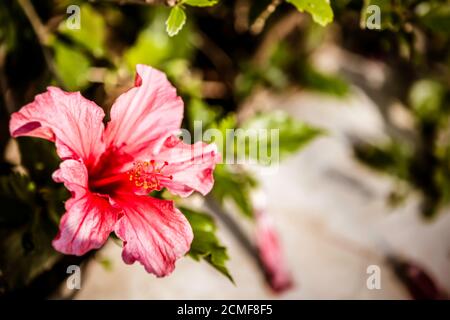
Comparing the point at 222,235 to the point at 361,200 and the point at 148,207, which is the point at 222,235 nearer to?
the point at 361,200

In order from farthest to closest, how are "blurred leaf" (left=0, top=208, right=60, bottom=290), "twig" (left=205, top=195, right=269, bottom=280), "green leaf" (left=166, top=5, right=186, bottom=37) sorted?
"twig" (left=205, top=195, right=269, bottom=280) < "blurred leaf" (left=0, top=208, right=60, bottom=290) < "green leaf" (left=166, top=5, right=186, bottom=37)

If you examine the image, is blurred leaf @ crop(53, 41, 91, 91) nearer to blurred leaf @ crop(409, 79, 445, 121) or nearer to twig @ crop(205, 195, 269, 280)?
twig @ crop(205, 195, 269, 280)

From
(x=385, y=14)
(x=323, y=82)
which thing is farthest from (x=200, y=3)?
(x=323, y=82)

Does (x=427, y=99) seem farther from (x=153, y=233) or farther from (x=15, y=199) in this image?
(x=15, y=199)

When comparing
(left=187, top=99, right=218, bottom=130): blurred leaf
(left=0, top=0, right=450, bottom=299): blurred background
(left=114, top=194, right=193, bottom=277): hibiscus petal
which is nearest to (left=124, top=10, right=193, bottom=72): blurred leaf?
(left=0, top=0, right=450, bottom=299): blurred background

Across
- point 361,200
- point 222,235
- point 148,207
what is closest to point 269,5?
point 148,207

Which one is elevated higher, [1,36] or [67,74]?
[1,36]
